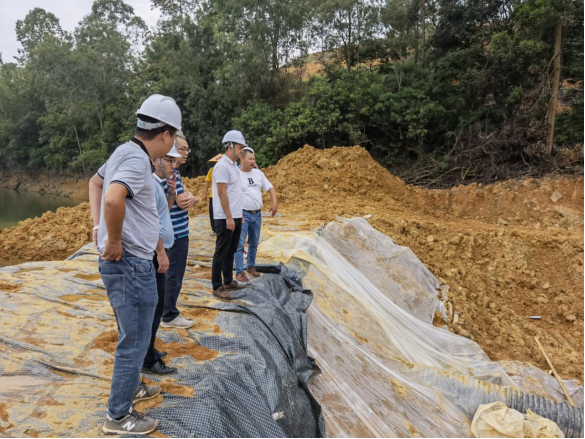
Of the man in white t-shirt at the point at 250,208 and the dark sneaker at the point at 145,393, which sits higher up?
the man in white t-shirt at the point at 250,208

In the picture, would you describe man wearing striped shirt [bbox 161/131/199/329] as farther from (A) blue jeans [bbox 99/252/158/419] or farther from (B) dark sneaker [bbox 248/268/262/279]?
(B) dark sneaker [bbox 248/268/262/279]

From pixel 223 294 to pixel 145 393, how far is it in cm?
147

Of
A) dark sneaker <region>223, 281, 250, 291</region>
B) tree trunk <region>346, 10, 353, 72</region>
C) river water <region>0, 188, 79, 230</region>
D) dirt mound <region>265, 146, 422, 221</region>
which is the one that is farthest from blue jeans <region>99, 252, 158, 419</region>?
river water <region>0, 188, 79, 230</region>

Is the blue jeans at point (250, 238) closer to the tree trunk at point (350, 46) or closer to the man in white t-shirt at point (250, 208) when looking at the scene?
the man in white t-shirt at point (250, 208)

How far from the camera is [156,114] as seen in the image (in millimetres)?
1852

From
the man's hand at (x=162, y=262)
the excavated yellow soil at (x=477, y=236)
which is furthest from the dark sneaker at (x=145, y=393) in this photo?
the excavated yellow soil at (x=477, y=236)

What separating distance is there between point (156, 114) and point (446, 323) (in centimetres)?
487

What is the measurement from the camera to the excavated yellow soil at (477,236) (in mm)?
5262

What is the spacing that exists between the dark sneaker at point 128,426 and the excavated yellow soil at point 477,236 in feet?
10.2

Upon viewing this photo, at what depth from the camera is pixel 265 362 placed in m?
2.57

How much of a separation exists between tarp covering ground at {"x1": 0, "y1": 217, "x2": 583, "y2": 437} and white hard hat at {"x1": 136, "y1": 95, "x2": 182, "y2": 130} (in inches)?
57.2

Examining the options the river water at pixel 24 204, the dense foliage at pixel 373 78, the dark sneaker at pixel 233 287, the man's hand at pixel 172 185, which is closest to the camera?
the man's hand at pixel 172 185

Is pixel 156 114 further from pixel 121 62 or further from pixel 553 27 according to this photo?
pixel 121 62

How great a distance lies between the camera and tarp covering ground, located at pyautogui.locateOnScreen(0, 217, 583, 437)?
6.84 ft
